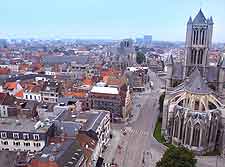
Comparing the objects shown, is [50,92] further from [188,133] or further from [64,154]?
[188,133]

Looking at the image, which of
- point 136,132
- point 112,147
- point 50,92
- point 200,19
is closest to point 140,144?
point 112,147

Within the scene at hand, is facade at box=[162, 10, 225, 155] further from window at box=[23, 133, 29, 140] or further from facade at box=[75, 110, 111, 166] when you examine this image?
window at box=[23, 133, 29, 140]

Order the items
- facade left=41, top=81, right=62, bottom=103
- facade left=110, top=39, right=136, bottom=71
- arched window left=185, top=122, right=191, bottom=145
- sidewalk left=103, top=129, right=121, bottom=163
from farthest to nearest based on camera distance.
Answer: facade left=110, top=39, right=136, bottom=71
facade left=41, top=81, right=62, bottom=103
arched window left=185, top=122, right=191, bottom=145
sidewalk left=103, top=129, right=121, bottom=163

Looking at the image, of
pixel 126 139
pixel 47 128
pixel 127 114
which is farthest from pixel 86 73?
pixel 47 128

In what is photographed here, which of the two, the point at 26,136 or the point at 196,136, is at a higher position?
the point at 26,136

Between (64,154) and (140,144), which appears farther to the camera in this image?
(140,144)

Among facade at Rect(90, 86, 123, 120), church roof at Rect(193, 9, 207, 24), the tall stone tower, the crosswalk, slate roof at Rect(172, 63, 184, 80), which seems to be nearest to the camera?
the crosswalk

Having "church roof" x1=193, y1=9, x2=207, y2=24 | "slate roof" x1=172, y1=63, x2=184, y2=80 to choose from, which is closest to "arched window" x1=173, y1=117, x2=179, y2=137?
"slate roof" x1=172, y1=63, x2=184, y2=80

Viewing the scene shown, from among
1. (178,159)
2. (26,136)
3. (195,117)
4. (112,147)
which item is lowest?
(112,147)

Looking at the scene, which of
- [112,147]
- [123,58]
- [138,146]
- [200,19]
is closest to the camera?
[112,147]

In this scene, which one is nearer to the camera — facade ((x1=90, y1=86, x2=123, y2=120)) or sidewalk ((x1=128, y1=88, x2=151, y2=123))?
facade ((x1=90, y1=86, x2=123, y2=120))
